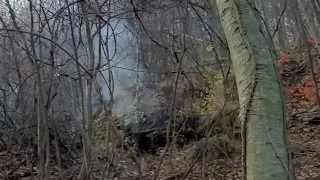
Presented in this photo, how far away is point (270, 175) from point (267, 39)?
27.4 inches

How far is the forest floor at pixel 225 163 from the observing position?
643cm

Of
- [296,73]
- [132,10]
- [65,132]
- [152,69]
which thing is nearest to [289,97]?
[296,73]

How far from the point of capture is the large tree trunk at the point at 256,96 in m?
1.67

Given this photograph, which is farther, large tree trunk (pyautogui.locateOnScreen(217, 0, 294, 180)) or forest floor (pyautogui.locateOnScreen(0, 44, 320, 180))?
forest floor (pyautogui.locateOnScreen(0, 44, 320, 180))

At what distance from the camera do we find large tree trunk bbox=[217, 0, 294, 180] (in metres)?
1.67

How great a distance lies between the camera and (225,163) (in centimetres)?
695

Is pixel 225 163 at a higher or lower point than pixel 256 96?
lower

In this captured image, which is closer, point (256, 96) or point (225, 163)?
point (256, 96)

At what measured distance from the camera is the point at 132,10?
5.41m

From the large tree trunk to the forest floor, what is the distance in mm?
3184

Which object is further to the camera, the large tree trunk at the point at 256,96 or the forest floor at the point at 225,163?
the forest floor at the point at 225,163

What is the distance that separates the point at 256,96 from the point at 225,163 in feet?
17.4

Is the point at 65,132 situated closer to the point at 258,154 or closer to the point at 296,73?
the point at 258,154

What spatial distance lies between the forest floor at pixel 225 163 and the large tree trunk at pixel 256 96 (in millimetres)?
3184
